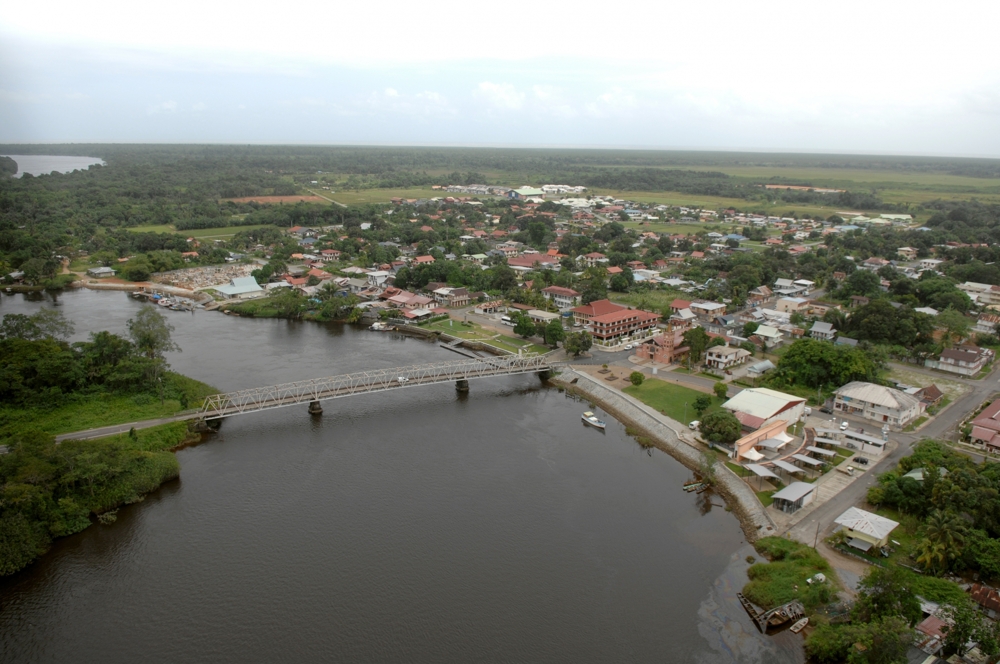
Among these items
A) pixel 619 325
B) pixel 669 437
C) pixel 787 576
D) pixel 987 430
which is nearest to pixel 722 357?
pixel 619 325

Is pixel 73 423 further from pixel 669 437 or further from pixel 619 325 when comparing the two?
pixel 619 325

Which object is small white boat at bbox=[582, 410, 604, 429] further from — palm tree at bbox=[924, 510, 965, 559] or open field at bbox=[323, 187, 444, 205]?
open field at bbox=[323, 187, 444, 205]

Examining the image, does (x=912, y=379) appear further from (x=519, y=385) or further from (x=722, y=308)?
(x=519, y=385)

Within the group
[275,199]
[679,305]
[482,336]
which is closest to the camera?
[482,336]

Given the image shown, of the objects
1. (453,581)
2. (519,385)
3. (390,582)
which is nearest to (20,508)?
(390,582)

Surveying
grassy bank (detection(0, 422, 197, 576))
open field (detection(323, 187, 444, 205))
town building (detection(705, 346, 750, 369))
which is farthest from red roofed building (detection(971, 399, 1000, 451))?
open field (detection(323, 187, 444, 205))

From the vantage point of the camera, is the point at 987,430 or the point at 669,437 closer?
the point at 987,430
